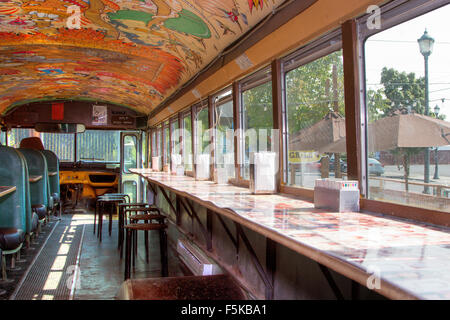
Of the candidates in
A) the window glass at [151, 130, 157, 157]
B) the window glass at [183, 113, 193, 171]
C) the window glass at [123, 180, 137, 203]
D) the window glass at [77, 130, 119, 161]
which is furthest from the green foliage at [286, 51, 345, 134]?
the window glass at [77, 130, 119, 161]

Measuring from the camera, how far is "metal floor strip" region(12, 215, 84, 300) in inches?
151

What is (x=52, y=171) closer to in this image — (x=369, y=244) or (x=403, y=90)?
(x=403, y=90)

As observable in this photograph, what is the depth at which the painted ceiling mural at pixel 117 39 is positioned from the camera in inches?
156

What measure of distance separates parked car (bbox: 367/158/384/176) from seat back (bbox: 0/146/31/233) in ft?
10.8

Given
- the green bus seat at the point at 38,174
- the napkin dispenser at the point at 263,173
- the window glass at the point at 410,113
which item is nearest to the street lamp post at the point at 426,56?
the window glass at the point at 410,113

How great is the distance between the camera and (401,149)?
6.33ft

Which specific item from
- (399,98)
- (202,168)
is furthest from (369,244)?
(202,168)

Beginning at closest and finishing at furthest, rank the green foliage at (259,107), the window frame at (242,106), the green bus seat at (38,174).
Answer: the green foliage at (259,107) < the window frame at (242,106) < the green bus seat at (38,174)

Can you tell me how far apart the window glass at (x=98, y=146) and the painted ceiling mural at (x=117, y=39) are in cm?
285

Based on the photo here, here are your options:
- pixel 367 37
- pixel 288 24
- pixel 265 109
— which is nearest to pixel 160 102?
pixel 265 109

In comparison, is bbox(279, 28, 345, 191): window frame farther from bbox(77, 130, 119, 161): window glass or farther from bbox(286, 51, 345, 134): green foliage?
bbox(77, 130, 119, 161): window glass

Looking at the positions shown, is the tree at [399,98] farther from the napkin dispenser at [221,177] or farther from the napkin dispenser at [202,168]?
the napkin dispenser at [202,168]
